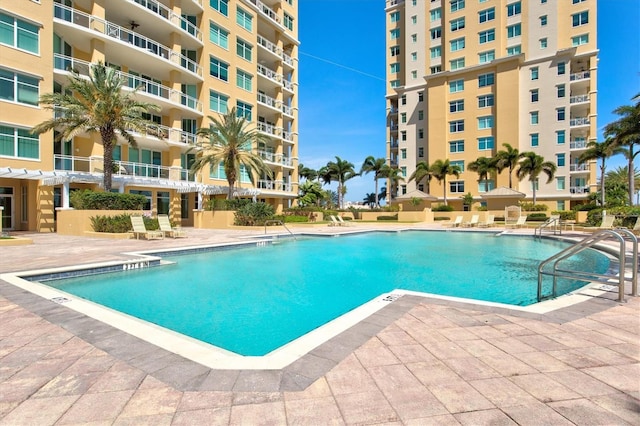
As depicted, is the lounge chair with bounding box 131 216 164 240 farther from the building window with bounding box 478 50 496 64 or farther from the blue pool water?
the building window with bounding box 478 50 496 64

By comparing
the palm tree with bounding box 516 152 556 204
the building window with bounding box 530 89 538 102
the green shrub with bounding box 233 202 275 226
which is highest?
the building window with bounding box 530 89 538 102

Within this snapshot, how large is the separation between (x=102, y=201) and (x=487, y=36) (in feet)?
153

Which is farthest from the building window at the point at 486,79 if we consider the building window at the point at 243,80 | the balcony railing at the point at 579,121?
the building window at the point at 243,80

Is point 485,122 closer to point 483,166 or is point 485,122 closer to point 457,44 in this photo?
point 483,166

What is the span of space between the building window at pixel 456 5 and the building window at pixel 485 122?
1514 centimetres

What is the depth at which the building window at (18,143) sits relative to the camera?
18234mm

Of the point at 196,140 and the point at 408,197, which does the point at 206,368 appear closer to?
the point at 196,140

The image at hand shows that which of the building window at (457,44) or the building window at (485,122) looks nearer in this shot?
the building window at (485,122)

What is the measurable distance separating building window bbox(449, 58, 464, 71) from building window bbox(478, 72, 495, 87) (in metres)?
3.17

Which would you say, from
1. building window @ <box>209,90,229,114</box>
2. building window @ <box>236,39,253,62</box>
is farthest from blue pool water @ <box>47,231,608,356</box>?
building window @ <box>236,39,253,62</box>

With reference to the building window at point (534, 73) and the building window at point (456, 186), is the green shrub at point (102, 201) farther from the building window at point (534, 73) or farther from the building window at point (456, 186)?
the building window at point (534, 73)

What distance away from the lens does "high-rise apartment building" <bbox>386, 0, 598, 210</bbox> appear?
1537 inches

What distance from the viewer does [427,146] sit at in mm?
47000

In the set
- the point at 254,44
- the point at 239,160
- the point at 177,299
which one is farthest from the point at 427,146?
the point at 177,299
